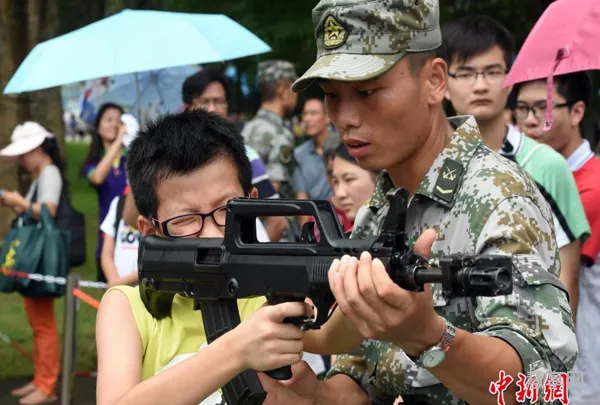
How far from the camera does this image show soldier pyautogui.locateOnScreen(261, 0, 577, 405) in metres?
2.37

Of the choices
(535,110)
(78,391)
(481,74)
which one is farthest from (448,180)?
(78,391)

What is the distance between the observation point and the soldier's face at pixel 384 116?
2.84 meters

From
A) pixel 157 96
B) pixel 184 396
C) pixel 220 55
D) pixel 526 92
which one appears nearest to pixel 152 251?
pixel 184 396

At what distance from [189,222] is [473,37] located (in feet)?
8.84

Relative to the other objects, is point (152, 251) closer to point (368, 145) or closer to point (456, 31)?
point (368, 145)

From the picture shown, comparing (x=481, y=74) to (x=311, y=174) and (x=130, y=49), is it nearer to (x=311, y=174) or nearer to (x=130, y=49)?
(x=130, y=49)

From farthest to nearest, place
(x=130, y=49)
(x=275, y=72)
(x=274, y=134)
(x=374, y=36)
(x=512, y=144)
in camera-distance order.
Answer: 1. (x=275, y=72)
2. (x=274, y=134)
3. (x=130, y=49)
4. (x=512, y=144)
5. (x=374, y=36)

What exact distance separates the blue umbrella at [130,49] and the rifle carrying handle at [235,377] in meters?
3.70

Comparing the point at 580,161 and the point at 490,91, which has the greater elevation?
the point at 490,91

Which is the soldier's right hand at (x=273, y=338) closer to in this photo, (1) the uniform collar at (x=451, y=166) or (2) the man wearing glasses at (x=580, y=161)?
(1) the uniform collar at (x=451, y=166)

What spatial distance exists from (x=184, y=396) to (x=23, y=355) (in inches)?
320

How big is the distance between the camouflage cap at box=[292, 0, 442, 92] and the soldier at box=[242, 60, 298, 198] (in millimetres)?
4758

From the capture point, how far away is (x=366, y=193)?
18.8 feet

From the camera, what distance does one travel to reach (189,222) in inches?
114
